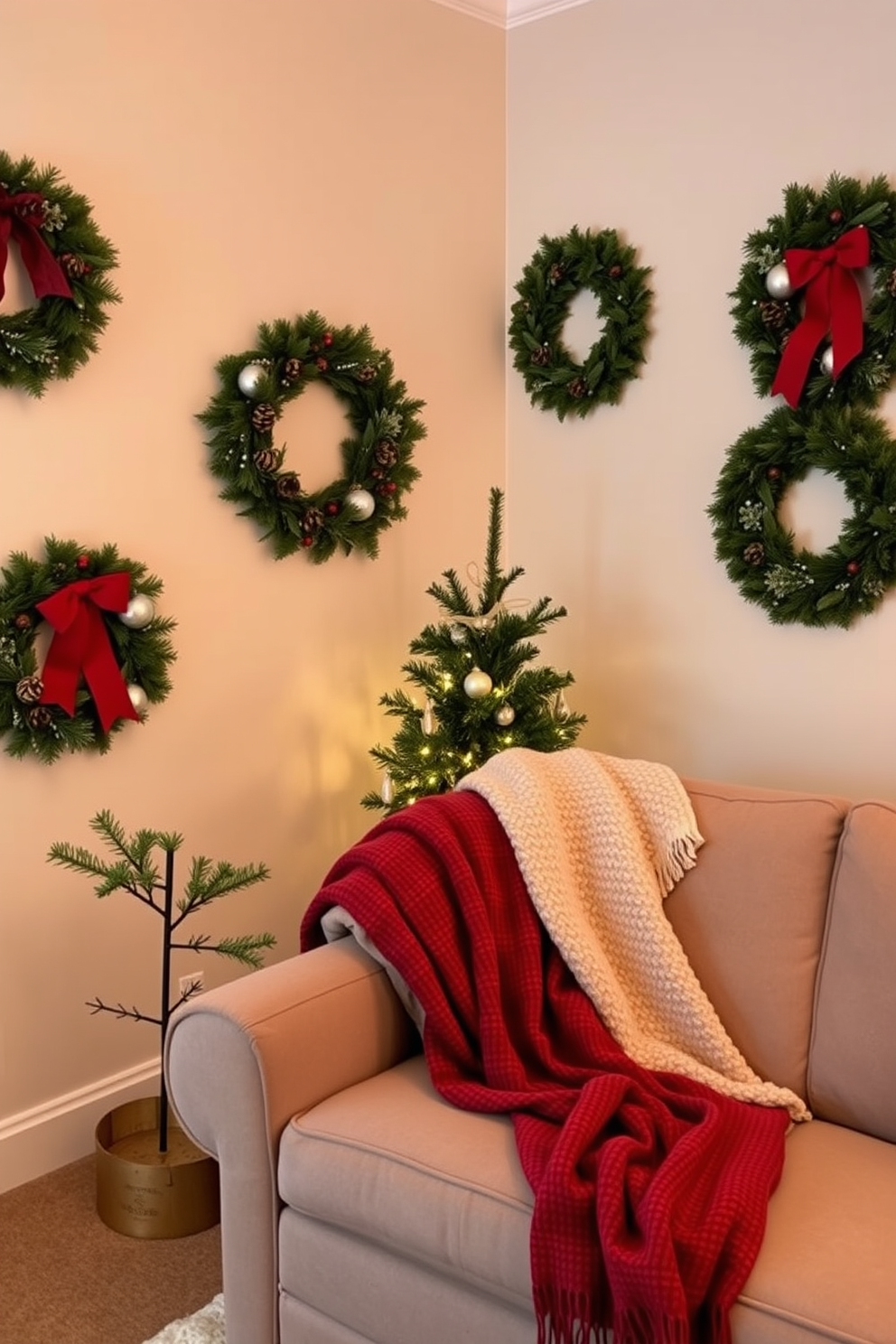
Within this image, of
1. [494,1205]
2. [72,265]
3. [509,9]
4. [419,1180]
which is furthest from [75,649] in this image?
[509,9]

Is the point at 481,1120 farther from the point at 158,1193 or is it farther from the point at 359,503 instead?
the point at 359,503

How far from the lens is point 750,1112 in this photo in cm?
186

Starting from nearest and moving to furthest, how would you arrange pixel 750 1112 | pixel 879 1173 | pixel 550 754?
pixel 879 1173 < pixel 750 1112 < pixel 550 754

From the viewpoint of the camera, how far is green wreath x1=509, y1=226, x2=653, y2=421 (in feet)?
9.83

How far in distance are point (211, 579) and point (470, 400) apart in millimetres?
928

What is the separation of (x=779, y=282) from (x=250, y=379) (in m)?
1.17

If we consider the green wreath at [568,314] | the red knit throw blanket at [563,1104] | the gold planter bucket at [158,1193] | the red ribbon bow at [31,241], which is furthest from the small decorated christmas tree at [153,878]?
the green wreath at [568,314]

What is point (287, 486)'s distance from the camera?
111 inches

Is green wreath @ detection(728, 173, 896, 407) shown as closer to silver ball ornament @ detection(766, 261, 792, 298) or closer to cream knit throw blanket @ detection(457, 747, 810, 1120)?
silver ball ornament @ detection(766, 261, 792, 298)

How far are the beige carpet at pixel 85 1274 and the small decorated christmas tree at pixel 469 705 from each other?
3.25 ft

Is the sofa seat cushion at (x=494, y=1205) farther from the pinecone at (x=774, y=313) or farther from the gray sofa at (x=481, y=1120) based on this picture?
the pinecone at (x=774, y=313)

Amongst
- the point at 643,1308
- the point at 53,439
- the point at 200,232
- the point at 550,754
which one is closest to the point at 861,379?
the point at 550,754

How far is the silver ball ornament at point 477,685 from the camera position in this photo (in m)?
2.69

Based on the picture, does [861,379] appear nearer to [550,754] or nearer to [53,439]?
[550,754]
